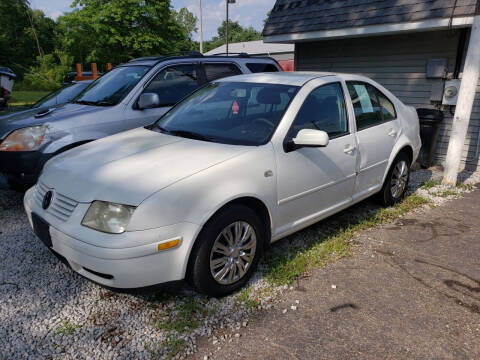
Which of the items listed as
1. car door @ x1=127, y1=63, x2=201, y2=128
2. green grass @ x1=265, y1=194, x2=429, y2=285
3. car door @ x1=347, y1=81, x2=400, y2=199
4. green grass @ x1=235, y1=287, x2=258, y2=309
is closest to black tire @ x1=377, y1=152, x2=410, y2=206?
green grass @ x1=265, y1=194, x2=429, y2=285

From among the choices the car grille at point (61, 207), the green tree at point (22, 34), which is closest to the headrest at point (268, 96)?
the car grille at point (61, 207)

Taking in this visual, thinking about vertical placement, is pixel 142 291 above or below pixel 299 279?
above

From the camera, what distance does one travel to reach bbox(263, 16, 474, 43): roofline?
6142mm

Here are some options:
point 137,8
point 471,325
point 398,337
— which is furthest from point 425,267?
point 137,8

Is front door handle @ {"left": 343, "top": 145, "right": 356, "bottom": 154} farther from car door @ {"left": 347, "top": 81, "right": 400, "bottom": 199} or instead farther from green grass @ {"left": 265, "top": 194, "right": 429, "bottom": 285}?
green grass @ {"left": 265, "top": 194, "right": 429, "bottom": 285}

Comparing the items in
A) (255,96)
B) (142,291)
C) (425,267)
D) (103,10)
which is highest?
(103,10)

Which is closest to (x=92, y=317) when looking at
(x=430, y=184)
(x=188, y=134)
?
(x=188, y=134)

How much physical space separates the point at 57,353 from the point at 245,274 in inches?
55.2

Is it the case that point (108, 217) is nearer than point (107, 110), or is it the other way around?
point (108, 217)

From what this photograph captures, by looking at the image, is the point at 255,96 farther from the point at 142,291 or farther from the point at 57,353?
the point at 57,353

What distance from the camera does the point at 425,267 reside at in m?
3.50

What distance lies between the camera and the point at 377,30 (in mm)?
7133

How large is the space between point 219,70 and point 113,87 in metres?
1.68

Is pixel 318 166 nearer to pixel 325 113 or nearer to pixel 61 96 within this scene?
pixel 325 113
